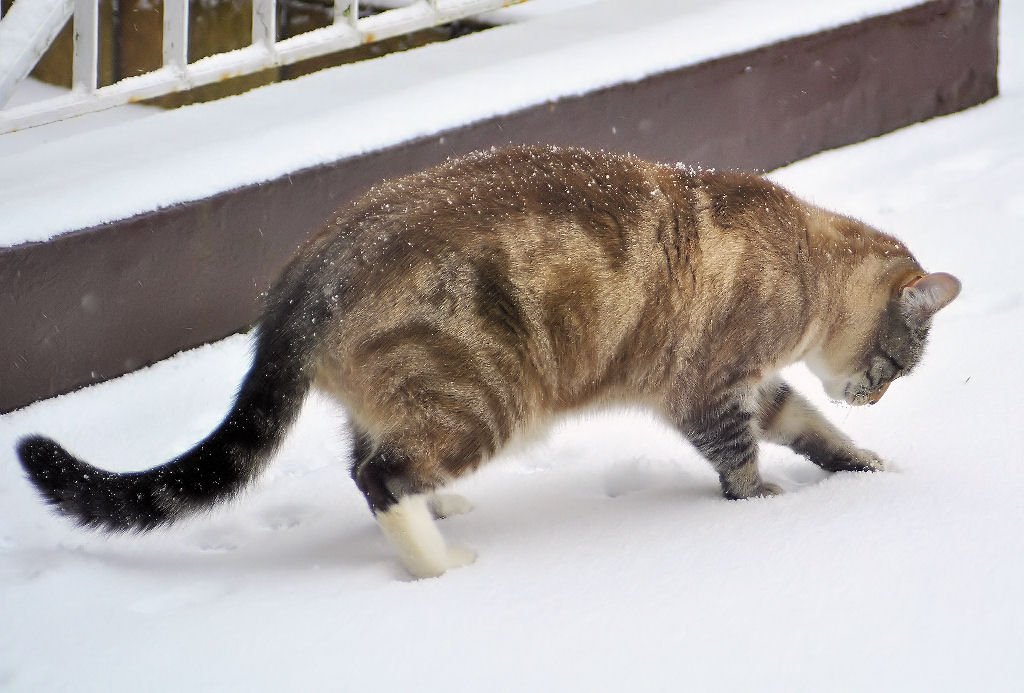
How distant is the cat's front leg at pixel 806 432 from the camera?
3.57 meters

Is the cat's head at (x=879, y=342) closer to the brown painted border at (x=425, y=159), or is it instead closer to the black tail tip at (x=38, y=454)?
the brown painted border at (x=425, y=159)

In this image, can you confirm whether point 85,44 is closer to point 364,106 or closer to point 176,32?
point 176,32

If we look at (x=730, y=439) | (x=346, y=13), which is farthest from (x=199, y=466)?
(x=346, y=13)

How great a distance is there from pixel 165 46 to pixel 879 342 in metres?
2.71

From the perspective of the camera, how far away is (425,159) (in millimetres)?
4703

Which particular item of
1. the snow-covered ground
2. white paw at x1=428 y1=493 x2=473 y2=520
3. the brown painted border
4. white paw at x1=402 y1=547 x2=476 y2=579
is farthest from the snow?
white paw at x1=402 y1=547 x2=476 y2=579

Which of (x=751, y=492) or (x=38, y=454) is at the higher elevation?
(x=38, y=454)

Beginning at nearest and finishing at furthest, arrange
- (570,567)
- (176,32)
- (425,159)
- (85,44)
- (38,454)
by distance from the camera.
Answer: (38,454) < (570,567) < (85,44) < (176,32) < (425,159)

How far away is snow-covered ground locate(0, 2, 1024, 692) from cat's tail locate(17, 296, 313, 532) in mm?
240

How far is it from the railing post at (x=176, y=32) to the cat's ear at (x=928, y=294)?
8.65 ft

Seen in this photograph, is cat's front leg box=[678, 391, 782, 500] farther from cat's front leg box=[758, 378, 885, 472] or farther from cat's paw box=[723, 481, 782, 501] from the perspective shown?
cat's front leg box=[758, 378, 885, 472]

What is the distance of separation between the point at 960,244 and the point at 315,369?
9.78ft

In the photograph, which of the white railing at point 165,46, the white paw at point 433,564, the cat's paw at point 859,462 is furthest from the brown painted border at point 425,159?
the cat's paw at point 859,462

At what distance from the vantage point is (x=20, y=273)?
3.84 metres
